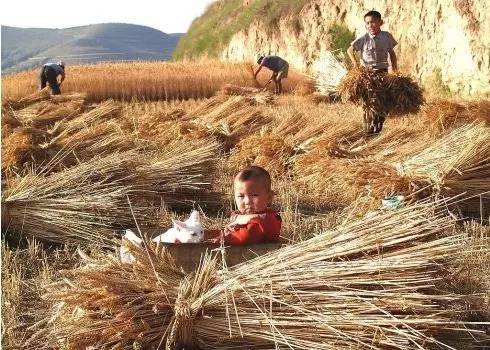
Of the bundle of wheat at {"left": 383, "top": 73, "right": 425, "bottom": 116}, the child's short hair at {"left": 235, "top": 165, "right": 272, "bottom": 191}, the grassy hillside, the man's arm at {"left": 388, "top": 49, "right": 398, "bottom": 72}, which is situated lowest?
the child's short hair at {"left": 235, "top": 165, "right": 272, "bottom": 191}

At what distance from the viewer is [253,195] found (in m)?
3.18

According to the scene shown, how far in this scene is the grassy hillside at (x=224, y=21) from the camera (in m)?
26.0

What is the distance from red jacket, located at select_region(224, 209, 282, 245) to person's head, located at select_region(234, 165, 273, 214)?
0.20 feet

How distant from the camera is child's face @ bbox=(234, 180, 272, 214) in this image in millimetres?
3166

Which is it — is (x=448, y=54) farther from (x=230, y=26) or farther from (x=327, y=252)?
(x=230, y=26)

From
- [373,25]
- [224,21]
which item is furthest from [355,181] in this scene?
[224,21]

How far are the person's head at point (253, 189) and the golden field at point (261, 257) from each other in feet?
0.72

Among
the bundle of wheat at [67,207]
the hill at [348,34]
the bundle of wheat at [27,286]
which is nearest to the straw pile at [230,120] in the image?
the bundle of wheat at [67,207]

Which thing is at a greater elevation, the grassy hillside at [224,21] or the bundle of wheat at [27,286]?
the grassy hillside at [224,21]

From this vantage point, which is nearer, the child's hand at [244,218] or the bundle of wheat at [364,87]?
the child's hand at [244,218]

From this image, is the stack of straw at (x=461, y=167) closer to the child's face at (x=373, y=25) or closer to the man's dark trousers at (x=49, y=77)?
the child's face at (x=373, y=25)

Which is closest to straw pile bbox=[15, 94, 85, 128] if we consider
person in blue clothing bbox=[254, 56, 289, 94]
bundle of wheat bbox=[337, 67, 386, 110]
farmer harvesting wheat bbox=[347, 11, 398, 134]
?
bundle of wheat bbox=[337, 67, 386, 110]

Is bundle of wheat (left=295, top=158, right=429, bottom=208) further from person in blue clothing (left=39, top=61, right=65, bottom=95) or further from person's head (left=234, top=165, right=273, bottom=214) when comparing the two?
person in blue clothing (left=39, top=61, right=65, bottom=95)

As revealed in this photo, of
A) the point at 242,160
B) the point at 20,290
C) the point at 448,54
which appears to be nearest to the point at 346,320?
the point at 20,290
